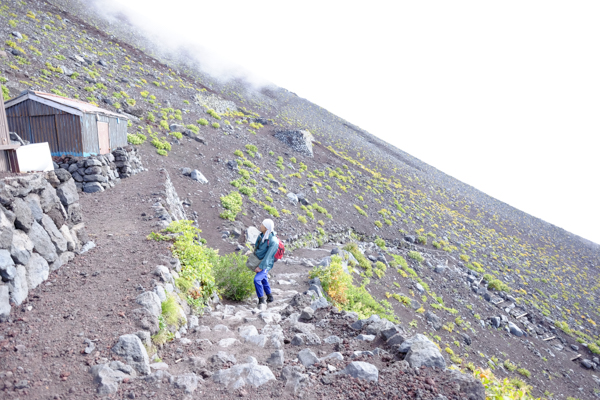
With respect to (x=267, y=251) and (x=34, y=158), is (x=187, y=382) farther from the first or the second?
(x=34, y=158)

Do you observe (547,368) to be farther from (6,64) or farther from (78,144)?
(6,64)

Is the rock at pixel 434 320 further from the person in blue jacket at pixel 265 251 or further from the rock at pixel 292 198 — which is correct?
the rock at pixel 292 198

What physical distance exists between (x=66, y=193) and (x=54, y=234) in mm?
1289

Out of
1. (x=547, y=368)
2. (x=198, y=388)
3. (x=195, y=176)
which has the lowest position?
(x=547, y=368)

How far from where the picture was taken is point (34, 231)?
5832mm

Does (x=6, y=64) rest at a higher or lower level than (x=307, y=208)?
higher

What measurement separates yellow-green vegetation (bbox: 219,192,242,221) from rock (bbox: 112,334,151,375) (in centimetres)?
1179

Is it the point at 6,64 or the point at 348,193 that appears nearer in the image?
the point at 6,64

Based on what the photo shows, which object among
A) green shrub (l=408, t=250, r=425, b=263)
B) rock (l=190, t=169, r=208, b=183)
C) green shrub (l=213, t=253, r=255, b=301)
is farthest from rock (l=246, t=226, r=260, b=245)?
green shrub (l=408, t=250, r=425, b=263)

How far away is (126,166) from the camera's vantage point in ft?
47.3

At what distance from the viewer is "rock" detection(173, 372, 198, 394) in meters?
4.03

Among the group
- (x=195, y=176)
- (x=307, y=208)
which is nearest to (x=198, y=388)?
(x=195, y=176)

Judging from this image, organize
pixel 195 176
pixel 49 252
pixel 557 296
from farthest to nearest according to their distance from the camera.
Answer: pixel 557 296 < pixel 195 176 < pixel 49 252

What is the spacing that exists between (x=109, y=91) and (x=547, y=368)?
33.4 meters
